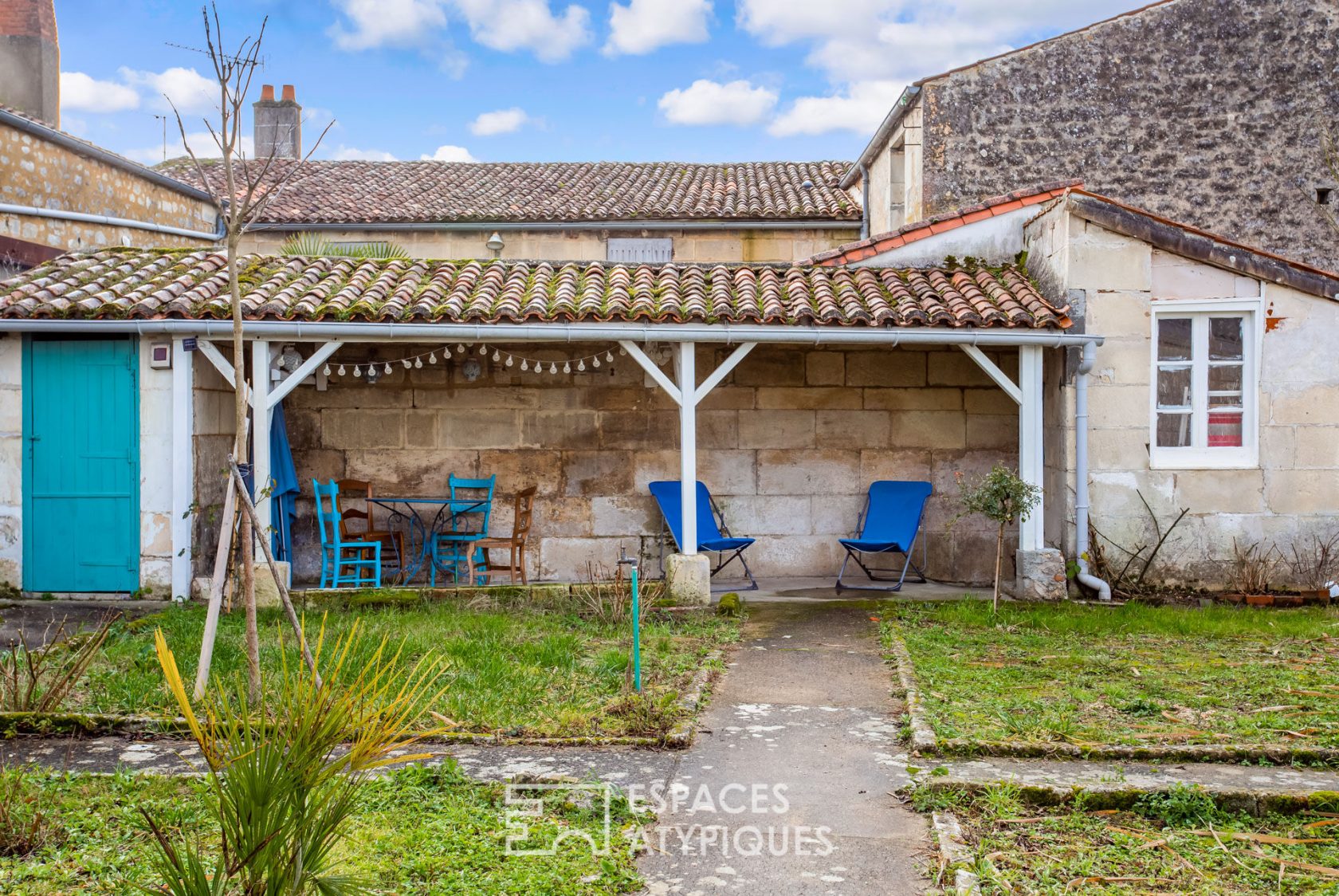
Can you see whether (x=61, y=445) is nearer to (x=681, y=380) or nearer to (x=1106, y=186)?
(x=681, y=380)

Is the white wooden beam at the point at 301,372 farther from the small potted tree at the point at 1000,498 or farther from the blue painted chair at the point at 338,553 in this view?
the small potted tree at the point at 1000,498

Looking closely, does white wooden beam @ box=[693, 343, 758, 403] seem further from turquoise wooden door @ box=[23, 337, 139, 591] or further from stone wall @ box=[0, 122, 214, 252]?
stone wall @ box=[0, 122, 214, 252]

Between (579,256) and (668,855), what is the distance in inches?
Answer: 529

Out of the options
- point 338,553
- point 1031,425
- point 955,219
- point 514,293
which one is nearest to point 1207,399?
point 1031,425

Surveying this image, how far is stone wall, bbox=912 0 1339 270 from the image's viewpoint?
13.0m

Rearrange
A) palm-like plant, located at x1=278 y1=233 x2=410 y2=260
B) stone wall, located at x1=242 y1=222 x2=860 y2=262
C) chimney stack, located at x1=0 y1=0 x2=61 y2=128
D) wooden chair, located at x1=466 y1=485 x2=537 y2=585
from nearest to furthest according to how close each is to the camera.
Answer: wooden chair, located at x1=466 y1=485 x2=537 y2=585
palm-like plant, located at x1=278 y1=233 x2=410 y2=260
chimney stack, located at x1=0 y1=0 x2=61 y2=128
stone wall, located at x1=242 y1=222 x2=860 y2=262

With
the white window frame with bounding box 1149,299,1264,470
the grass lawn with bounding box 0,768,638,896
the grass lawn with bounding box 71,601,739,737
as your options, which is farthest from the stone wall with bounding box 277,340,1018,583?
the grass lawn with bounding box 0,768,638,896

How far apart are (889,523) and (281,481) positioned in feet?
17.2

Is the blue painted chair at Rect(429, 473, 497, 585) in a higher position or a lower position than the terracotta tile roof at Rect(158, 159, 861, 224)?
lower

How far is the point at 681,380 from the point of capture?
905cm

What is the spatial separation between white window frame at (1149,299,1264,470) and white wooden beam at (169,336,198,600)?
7631 millimetres

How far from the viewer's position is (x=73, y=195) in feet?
43.6

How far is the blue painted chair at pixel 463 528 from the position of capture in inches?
391

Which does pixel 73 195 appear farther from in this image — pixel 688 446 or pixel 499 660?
pixel 499 660
